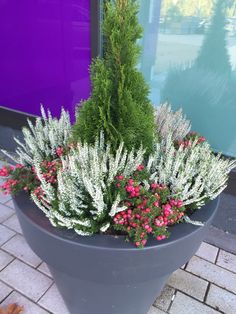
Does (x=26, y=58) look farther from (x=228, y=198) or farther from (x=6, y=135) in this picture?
(x=228, y=198)

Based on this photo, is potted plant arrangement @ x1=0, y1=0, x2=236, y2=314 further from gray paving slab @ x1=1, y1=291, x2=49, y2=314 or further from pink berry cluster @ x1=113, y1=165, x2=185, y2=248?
gray paving slab @ x1=1, y1=291, x2=49, y2=314

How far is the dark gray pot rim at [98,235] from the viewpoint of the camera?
4.06 ft

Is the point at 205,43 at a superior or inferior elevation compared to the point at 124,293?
superior

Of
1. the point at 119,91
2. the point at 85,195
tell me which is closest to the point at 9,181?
the point at 85,195

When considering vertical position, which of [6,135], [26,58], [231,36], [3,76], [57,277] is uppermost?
[231,36]

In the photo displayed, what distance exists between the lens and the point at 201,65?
241cm

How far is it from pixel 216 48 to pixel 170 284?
71.9 inches

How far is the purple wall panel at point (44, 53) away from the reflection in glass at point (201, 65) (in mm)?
→ 712

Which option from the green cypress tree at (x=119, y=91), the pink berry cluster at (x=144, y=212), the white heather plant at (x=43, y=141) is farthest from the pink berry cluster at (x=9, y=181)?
the pink berry cluster at (x=144, y=212)

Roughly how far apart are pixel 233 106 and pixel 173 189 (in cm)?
133

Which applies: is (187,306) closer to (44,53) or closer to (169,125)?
(169,125)

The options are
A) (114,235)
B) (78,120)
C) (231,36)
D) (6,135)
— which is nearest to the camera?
(114,235)

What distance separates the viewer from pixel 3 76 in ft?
11.5

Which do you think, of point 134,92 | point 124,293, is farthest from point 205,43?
point 124,293
